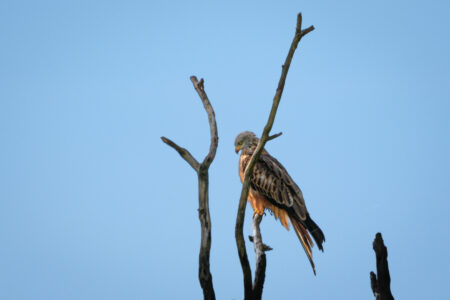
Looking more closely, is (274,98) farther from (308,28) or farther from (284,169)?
(284,169)

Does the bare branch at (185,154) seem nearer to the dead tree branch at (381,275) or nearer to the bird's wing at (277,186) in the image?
the bird's wing at (277,186)

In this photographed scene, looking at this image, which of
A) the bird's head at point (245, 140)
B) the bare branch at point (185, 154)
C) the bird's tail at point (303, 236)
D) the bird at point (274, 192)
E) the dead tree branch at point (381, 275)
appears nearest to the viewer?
the dead tree branch at point (381, 275)

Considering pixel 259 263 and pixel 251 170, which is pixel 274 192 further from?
pixel 251 170

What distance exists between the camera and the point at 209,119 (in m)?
8.61

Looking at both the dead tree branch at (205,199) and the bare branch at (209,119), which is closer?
the dead tree branch at (205,199)

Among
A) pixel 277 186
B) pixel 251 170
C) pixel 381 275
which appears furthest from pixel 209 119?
pixel 381 275

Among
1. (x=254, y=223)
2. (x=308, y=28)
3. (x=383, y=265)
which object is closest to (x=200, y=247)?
(x=254, y=223)

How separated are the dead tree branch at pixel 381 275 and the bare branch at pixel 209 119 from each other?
242 cm

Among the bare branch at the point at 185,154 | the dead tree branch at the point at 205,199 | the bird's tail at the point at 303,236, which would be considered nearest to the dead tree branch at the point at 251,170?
the dead tree branch at the point at 205,199

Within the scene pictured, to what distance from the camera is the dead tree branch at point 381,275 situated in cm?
756

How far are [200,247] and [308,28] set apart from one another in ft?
10.9

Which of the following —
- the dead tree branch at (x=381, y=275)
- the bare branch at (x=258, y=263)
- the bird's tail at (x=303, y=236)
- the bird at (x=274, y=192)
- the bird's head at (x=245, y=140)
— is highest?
the bird's head at (x=245, y=140)

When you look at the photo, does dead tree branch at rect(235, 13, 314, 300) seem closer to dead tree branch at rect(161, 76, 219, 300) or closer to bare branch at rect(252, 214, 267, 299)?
bare branch at rect(252, 214, 267, 299)

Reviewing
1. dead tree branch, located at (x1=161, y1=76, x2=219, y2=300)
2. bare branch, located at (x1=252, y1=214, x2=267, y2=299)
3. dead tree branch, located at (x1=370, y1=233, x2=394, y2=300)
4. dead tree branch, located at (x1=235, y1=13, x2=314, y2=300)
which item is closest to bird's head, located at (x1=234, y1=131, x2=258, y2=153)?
Result: bare branch, located at (x1=252, y1=214, x2=267, y2=299)
